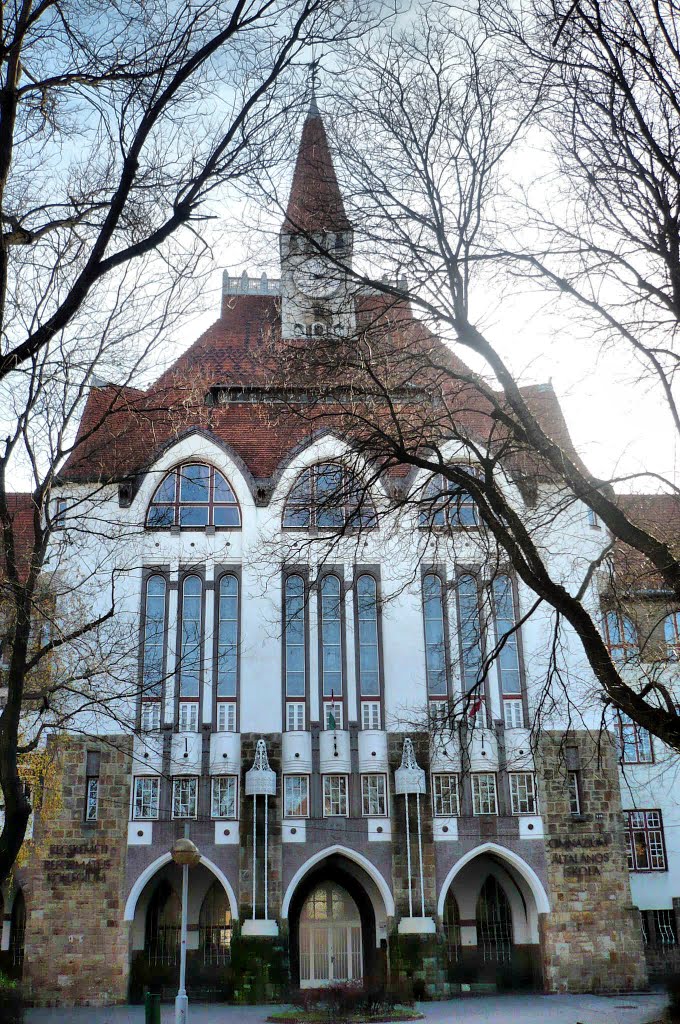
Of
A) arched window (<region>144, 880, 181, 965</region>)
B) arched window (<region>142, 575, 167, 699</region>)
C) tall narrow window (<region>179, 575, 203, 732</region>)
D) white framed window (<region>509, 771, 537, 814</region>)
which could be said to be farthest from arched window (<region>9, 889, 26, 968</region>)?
white framed window (<region>509, 771, 537, 814</region>)

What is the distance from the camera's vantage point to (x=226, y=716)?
2697 centimetres

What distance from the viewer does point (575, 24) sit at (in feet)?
29.4

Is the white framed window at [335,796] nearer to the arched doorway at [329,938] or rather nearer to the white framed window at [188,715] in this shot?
the arched doorway at [329,938]

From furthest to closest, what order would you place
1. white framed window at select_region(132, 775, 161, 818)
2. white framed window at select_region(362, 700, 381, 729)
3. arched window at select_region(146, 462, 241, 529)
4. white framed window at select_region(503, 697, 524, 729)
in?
arched window at select_region(146, 462, 241, 529), white framed window at select_region(503, 697, 524, 729), white framed window at select_region(362, 700, 381, 729), white framed window at select_region(132, 775, 161, 818)

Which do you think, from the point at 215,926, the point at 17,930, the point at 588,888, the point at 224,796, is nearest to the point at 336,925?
the point at 215,926

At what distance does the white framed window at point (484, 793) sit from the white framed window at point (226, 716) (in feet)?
20.6

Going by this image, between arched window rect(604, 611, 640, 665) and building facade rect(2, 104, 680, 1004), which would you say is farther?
building facade rect(2, 104, 680, 1004)

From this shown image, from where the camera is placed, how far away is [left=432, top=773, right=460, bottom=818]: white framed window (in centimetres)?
2641

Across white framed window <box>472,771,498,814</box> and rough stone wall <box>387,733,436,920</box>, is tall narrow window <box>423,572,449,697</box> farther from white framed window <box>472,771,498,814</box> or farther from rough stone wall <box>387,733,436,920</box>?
white framed window <box>472,771,498,814</box>

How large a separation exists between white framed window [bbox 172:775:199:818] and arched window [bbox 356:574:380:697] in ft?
15.9

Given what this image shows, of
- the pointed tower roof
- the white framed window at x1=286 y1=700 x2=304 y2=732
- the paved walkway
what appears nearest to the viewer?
the pointed tower roof

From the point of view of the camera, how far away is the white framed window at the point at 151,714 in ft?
87.4

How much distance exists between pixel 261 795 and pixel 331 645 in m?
4.30

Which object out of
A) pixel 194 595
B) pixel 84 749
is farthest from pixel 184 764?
pixel 194 595
